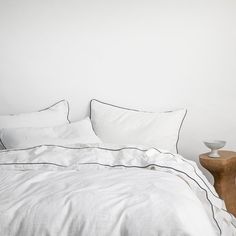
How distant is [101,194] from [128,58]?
178cm

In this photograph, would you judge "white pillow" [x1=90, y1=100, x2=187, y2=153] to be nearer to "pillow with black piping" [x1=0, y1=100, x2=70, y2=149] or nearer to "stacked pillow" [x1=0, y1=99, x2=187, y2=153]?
"stacked pillow" [x1=0, y1=99, x2=187, y2=153]

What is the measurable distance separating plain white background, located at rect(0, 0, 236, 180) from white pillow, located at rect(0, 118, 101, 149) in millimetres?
504

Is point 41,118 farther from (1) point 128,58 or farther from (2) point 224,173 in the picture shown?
(2) point 224,173

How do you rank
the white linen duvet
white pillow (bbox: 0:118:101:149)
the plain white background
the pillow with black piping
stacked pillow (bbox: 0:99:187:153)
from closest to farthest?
1. the white linen duvet
2. white pillow (bbox: 0:118:101:149)
3. stacked pillow (bbox: 0:99:187:153)
4. the pillow with black piping
5. the plain white background

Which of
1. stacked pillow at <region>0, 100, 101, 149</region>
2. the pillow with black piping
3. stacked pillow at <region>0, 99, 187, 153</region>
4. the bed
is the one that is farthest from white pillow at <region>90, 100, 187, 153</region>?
the bed

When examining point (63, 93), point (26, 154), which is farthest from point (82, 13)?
point (26, 154)

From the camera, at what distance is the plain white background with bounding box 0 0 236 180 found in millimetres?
2744

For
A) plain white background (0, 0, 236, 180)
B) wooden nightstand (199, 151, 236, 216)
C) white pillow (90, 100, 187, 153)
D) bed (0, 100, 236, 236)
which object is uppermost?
plain white background (0, 0, 236, 180)

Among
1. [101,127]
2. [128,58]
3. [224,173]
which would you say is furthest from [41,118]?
[224,173]

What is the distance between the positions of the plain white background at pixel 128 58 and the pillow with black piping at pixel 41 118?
5.4 inches

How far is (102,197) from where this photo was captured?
4.13 ft

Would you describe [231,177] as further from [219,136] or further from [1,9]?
[1,9]

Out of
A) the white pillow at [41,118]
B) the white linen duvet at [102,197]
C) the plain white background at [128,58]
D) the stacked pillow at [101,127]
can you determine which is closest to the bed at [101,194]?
the white linen duvet at [102,197]

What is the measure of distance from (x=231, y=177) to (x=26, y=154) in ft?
5.22
